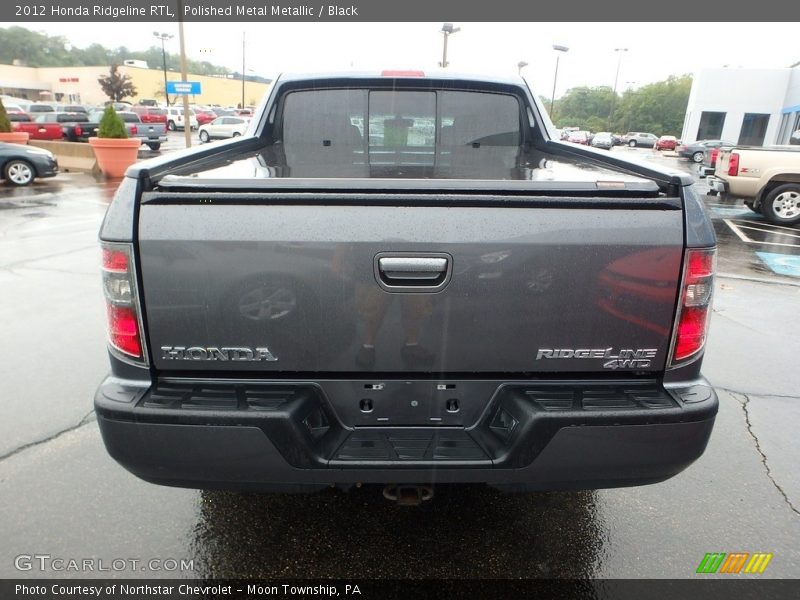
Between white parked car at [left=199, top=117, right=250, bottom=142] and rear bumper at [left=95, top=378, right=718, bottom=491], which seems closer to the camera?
rear bumper at [left=95, top=378, right=718, bottom=491]

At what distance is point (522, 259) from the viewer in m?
1.93

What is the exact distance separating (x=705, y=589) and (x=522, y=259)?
173 cm

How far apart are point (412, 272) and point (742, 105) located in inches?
2348

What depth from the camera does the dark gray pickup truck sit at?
1.90 meters

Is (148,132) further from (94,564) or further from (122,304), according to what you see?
(122,304)

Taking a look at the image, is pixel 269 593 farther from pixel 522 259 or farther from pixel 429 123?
pixel 429 123

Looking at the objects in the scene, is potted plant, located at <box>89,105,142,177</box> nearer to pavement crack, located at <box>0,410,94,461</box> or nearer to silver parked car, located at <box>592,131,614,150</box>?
pavement crack, located at <box>0,410,94,461</box>

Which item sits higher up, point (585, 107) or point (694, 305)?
point (585, 107)

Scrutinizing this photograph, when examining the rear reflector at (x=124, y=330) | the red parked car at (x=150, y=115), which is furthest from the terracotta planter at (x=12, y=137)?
the rear reflector at (x=124, y=330)

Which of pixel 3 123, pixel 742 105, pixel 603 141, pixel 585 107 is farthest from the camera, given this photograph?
pixel 585 107

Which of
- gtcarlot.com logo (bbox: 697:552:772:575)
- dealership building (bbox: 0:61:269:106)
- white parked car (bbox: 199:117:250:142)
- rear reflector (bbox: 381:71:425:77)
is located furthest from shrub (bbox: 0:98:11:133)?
dealership building (bbox: 0:61:269:106)

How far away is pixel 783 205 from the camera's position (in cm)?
1140

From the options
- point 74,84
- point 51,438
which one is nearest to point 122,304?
point 51,438

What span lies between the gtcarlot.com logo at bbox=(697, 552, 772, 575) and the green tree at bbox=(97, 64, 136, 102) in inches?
3337
